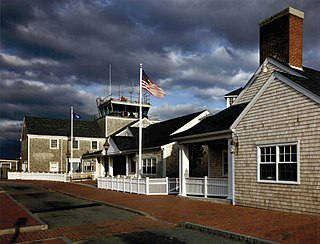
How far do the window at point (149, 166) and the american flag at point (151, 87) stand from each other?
5470 mm

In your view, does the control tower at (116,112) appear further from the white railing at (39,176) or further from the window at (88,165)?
the white railing at (39,176)

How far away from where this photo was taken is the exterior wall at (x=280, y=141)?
11305mm

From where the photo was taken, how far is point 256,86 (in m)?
18.9

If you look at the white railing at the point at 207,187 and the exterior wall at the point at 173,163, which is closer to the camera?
the white railing at the point at 207,187

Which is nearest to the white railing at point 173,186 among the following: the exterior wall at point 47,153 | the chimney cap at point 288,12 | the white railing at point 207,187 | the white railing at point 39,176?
the white railing at point 207,187

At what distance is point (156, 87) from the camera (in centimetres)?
2238

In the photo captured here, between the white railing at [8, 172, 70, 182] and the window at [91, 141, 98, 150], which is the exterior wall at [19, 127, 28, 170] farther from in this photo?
the window at [91, 141, 98, 150]

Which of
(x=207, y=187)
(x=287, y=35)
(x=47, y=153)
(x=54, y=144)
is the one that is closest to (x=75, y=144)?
(x=54, y=144)

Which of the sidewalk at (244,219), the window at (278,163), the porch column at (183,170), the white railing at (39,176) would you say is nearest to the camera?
the sidewalk at (244,219)

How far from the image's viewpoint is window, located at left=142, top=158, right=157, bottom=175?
2534cm

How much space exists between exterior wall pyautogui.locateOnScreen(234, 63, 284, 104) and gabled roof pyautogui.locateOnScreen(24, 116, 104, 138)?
32881mm

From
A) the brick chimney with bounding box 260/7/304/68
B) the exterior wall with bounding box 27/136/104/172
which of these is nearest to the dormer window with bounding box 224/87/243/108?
the brick chimney with bounding box 260/7/304/68

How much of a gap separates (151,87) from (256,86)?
21.5ft

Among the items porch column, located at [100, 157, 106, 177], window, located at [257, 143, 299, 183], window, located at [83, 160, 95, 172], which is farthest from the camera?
window, located at [83, 160, 95, 172]
